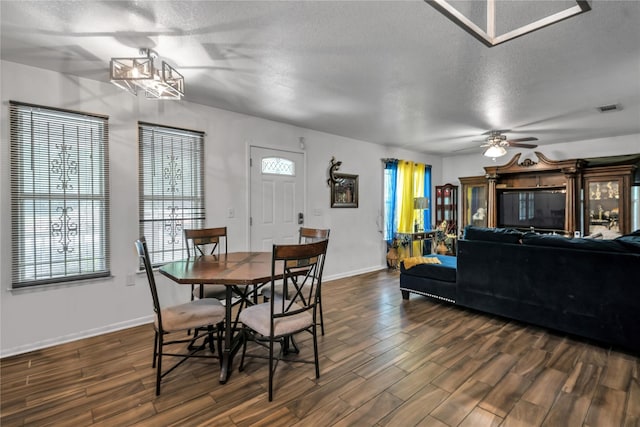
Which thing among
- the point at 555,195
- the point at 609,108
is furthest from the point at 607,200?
the point at 609,108

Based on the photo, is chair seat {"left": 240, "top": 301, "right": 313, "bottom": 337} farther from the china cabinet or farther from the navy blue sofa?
the china cabinet

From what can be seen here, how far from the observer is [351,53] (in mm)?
2426

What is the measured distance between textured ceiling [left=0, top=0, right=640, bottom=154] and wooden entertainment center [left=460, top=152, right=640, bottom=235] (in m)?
1.34

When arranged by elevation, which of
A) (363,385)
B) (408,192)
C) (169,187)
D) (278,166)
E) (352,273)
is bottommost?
(363,385)

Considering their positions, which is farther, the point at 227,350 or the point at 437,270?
the point at 437,270

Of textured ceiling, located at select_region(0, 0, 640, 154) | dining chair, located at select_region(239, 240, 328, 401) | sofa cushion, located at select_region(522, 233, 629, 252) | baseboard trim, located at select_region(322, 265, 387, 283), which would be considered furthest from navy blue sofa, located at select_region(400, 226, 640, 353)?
dining chair, located at select_region(239, 240, 328, 401)

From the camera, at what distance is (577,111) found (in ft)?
12.7

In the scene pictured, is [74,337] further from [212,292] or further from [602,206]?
[602,206]

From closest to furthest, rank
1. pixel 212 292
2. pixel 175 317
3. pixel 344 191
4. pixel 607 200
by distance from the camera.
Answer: pixel 175 317, pixel 212 292, pixel 607 200, pixel 344 191

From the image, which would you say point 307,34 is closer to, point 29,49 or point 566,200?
point 29,49

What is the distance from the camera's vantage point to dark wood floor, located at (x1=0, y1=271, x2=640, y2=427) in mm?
1825

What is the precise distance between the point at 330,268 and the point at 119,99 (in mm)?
3658

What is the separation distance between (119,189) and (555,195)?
6865 millimetres

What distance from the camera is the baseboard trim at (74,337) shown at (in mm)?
2608
